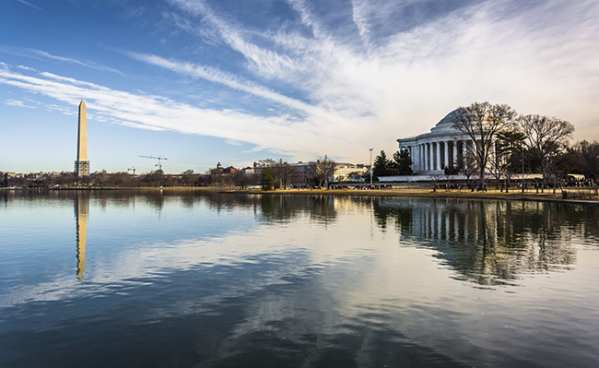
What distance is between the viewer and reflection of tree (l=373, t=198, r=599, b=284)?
16.0 meters

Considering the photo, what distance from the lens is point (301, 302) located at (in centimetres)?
1152

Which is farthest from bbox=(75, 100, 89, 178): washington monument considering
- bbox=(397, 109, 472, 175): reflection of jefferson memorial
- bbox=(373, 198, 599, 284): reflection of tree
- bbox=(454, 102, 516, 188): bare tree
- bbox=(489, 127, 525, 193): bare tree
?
bbox=(373, 198, 599, 284): reflection of tree

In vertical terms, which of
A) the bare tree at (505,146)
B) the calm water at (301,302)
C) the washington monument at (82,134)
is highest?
the washington monument at (82,134)

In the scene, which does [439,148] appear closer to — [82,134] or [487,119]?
[487,119]

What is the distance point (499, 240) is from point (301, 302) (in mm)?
15132

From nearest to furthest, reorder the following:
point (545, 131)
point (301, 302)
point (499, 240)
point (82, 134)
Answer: point (301, 302)
point (499, 240)
point (545, 131)
point (82, 134)

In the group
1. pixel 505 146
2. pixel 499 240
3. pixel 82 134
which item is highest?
pixel 82 134

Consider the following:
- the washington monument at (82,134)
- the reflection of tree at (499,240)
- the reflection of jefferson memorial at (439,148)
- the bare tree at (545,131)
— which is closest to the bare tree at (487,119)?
the bare tree at (545,131)

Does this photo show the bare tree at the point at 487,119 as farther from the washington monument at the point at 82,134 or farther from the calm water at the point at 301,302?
the washington monument at the point at 82,134

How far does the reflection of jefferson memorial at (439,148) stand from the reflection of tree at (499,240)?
251 ft

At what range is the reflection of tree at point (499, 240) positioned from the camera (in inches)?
630

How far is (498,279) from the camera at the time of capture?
14047 millimetres

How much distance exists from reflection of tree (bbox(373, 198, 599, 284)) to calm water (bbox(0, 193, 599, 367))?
0.15 metres

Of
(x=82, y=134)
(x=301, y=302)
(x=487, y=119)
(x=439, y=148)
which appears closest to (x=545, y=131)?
(x=487, y=119)
